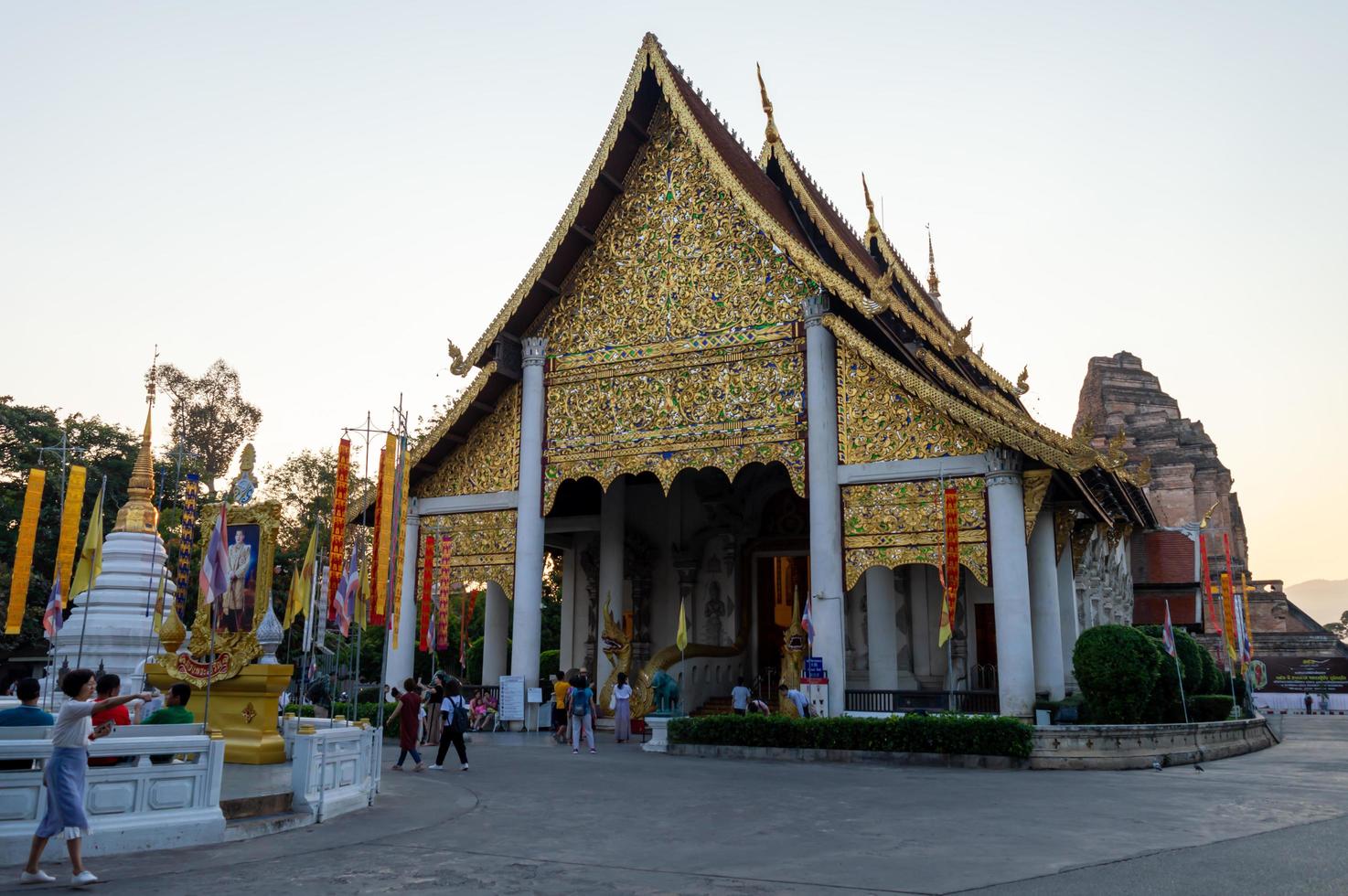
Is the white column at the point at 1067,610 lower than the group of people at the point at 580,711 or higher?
higher

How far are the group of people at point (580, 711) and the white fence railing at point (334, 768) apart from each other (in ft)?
16.9

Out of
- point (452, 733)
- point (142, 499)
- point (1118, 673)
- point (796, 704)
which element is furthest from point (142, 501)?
point (1118, 673)

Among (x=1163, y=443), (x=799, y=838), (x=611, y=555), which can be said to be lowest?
(x=799, y=838)

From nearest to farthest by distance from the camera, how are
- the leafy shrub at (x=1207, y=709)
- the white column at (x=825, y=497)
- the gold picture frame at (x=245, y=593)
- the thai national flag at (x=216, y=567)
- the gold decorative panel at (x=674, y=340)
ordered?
the thai national flag at (x=216, y=567), the gold picture frame at (x=245, y=593), the white column at (x=825, y=497), the gold decorative panel at (x=674, y=340), the leafy shrub at (x=1207, y=709)

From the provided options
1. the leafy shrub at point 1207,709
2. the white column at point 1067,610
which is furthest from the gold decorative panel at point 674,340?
the leafy shrub at point 1207,709

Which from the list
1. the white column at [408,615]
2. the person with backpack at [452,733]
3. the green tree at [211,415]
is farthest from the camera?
the green tree at [211,415]

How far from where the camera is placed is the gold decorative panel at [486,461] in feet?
58.5

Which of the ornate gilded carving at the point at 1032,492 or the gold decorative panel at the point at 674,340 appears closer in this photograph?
the ornate gilded carving at the point at 1032,492

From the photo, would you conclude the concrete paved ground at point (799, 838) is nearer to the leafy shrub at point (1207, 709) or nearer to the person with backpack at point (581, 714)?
the person with backpack at point (581, 714)

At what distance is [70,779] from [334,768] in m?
2.75

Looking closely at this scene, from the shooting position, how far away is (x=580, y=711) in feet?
45.8

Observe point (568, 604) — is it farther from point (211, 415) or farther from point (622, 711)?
point (211, 415)

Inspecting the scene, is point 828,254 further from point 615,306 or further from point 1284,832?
point 1284,832

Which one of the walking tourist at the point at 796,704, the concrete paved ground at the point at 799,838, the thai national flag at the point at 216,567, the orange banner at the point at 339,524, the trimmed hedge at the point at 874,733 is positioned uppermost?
the orange banner at the point at 339,524
